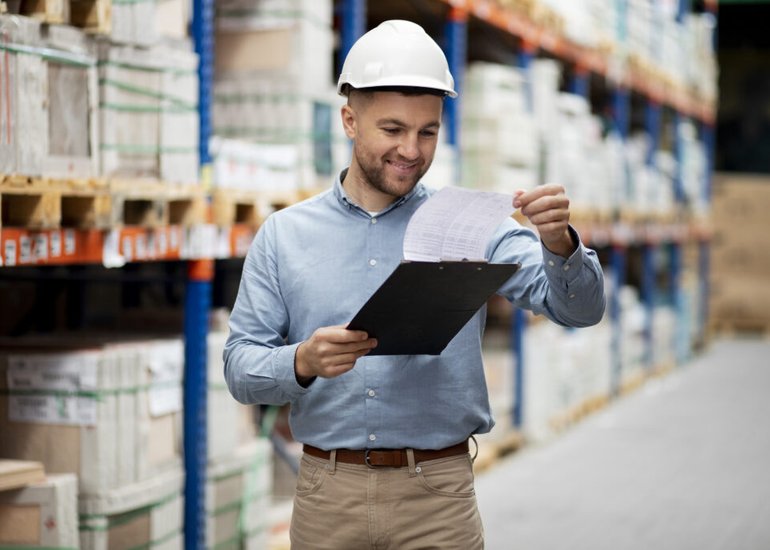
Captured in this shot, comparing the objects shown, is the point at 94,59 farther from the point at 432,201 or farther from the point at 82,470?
the point at 432,201

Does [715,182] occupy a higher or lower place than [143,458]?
higher

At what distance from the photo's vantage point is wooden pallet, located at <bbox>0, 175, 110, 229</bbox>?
3766 mm

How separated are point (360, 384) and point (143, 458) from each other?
198 centimetres

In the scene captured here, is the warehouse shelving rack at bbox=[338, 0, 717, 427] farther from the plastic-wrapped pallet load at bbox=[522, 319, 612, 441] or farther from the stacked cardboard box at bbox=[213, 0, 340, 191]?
the stacked cardboard box at bbox=[213, 0, 340, 191]

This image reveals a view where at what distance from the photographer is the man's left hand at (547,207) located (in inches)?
98.4

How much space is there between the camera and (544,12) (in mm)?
A: 9164

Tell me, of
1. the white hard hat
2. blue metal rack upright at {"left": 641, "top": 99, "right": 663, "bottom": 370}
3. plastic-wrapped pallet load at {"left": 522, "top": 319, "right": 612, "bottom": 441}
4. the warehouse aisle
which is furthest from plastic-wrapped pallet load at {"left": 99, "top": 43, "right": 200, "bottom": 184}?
blue metal rack upright at {"left": 641, "top": 99, "right": 663, "bottom": 370}

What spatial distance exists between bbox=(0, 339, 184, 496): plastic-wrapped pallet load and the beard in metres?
1.91

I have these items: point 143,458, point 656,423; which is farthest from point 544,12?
point 143,458

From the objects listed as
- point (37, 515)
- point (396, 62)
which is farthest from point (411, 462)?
point (37, 515)

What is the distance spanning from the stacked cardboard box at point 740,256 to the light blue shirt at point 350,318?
14.9 m

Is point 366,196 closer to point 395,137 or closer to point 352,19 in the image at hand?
point 395,137

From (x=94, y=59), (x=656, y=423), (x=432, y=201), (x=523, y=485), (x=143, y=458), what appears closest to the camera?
(x=432, y=201)

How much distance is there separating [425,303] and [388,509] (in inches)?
20.3
